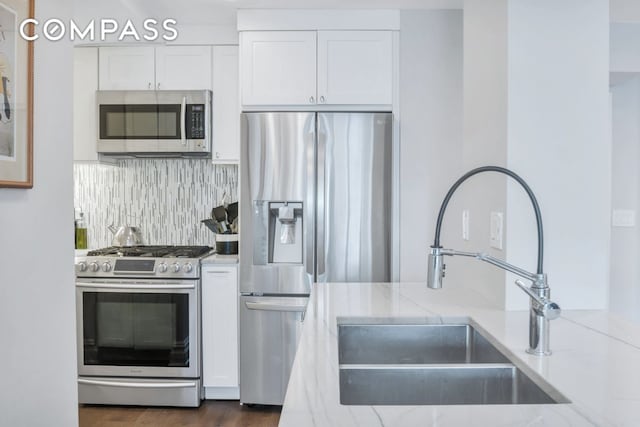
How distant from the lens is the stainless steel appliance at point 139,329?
9.64 ft

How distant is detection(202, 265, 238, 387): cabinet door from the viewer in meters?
2.99

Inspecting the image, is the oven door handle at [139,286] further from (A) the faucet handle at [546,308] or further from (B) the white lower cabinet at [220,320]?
(A) the faucet handle at [546,308]

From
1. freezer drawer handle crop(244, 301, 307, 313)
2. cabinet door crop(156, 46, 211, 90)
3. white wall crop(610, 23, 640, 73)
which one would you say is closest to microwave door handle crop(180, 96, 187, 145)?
cabinet door crop(156, 46, 211, 90)

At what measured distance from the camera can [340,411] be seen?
83cm

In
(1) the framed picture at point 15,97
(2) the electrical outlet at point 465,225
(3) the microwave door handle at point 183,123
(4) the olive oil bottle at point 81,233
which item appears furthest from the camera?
(4) the olive oil bottle at point 81,233

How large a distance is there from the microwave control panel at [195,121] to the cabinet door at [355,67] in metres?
0.80

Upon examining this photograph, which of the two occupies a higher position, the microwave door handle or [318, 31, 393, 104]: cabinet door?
[318, 31, 393, 104]: cabinet door

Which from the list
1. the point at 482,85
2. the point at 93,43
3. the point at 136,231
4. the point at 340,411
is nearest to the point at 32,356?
the point at 340,411

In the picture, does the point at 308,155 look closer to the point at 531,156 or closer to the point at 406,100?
the point at 406,100

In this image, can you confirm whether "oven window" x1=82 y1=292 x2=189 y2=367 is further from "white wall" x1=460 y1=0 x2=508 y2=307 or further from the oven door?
"white wall" x1=460 y1=0 x2=508 y2=307

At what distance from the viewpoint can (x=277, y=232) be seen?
9.82ft

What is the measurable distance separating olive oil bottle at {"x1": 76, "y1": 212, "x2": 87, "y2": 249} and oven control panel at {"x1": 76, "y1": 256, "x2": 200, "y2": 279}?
60cm

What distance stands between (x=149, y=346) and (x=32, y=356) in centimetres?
147

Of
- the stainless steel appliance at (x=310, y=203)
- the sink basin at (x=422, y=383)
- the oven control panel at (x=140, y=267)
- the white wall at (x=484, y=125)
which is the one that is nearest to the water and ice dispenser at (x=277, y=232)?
the stainless steel appliance at (x=310, y=203)
